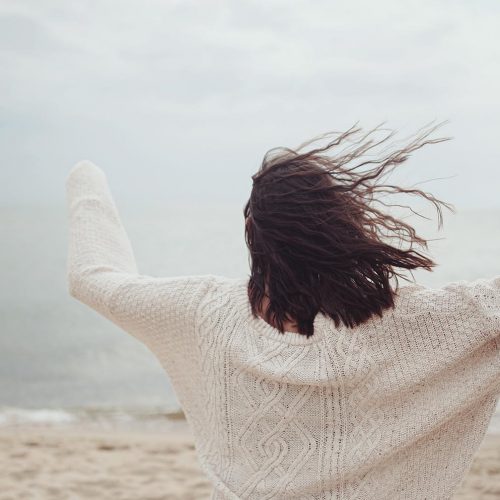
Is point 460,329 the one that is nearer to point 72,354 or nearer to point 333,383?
point 333,383

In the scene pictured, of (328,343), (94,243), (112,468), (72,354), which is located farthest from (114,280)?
(72,354)

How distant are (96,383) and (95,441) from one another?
3.81 meters

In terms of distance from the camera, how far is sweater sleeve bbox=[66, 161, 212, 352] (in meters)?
1.76

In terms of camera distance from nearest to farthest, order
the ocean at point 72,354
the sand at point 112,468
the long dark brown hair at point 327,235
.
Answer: the long dark brown hair at point 327,235, the sand at point 112,468, the ocean at point 72,354

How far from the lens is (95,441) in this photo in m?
7.45

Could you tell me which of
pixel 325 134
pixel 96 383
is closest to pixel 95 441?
pixel 96 383

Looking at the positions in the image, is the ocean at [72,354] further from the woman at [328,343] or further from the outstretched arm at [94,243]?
the outstretched arm at [94,243]

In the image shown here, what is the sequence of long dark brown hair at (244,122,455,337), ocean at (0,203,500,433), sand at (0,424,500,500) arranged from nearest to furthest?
long dark brown hair at (244,122,455,337) < sand at (0,424,500,500) < ocean at (0,203,500,433)

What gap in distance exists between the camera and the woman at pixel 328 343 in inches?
62.6

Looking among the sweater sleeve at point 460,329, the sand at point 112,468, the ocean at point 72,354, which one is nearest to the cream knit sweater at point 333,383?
the sweater sleeve at point 460,329

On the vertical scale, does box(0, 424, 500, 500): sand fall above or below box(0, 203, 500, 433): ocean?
below

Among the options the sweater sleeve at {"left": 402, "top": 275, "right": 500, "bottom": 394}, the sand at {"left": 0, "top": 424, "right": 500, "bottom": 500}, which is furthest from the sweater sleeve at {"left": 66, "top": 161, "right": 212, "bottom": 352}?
the sand at {"left": 0, "top": 424, "right": 500, "bottom": 500}

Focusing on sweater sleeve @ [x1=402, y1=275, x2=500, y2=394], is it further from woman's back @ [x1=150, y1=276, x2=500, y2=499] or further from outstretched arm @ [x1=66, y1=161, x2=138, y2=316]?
outstretched arm @ [x1=66, y1=161, x2=138, y2=316]

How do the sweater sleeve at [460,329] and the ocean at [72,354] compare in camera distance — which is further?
the ocean at [72,354]
